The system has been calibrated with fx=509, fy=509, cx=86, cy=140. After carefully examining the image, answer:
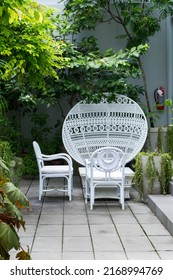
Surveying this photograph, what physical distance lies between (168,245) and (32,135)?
5.55 m

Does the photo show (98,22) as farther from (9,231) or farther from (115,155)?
(9,231)

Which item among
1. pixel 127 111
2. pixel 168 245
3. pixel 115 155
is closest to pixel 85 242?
pixel 168 245

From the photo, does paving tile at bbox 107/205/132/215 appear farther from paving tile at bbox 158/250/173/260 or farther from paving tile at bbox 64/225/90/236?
paving tile at bbox 158/250/173/260

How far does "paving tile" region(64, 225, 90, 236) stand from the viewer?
543cm

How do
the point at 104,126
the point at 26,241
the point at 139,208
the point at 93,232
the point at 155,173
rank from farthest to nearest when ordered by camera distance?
the point at 104,126 → the point at 155,173 → the point at 139,208 → the point at 93,232 → the point at 26,241

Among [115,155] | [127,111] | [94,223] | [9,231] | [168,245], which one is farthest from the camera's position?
[127,111]

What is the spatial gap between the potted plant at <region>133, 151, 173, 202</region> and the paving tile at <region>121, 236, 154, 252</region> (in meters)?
1.82

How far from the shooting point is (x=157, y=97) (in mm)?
10141

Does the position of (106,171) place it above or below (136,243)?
above

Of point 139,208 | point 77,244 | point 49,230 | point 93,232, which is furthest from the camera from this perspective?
point 139,208

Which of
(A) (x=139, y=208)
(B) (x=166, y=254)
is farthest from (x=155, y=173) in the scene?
(B) (x=166, y=254)

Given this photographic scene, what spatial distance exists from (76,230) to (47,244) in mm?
662

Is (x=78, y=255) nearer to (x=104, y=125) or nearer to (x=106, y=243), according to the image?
(x=106, y=243)

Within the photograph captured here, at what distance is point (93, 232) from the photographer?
18.1 ft
